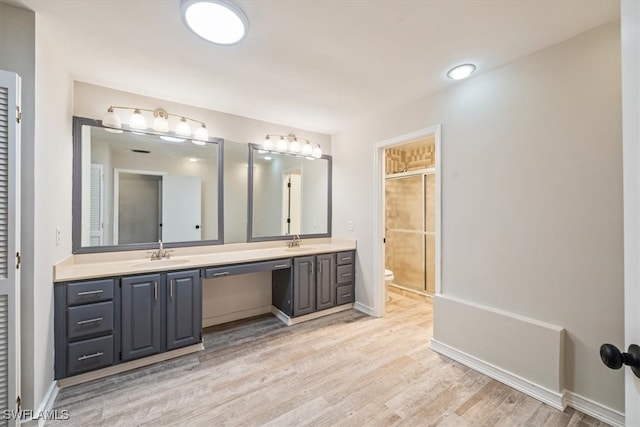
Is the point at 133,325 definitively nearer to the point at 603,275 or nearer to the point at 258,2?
the point at 258,2

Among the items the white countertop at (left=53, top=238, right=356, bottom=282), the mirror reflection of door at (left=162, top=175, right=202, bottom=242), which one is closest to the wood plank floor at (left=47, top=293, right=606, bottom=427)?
the white countertop at (left=53, top=238, right=356, bottom=282)

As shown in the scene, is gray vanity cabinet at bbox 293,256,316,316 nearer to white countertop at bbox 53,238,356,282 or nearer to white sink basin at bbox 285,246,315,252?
white countertop at bbox 53,238,356,282

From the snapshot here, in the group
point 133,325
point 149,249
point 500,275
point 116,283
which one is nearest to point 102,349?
point 133,325

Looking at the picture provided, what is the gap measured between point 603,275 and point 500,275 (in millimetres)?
564

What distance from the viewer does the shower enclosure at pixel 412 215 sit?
405cm

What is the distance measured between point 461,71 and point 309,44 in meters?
1.23

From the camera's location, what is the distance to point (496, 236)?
2.10 metres

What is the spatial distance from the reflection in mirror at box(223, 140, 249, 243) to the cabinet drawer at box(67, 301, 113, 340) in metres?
1.24

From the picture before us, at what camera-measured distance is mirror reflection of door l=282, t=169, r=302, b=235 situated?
137 inches

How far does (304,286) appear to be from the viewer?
305 centimetres

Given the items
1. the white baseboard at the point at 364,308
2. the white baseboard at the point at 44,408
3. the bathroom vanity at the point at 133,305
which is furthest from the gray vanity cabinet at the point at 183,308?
the white baseboard at the point at 364,308

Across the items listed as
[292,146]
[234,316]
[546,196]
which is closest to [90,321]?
[234,316]

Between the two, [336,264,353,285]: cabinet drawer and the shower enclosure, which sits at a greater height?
the shower enclosure

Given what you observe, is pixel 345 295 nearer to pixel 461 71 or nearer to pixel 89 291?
pixel 89 291
